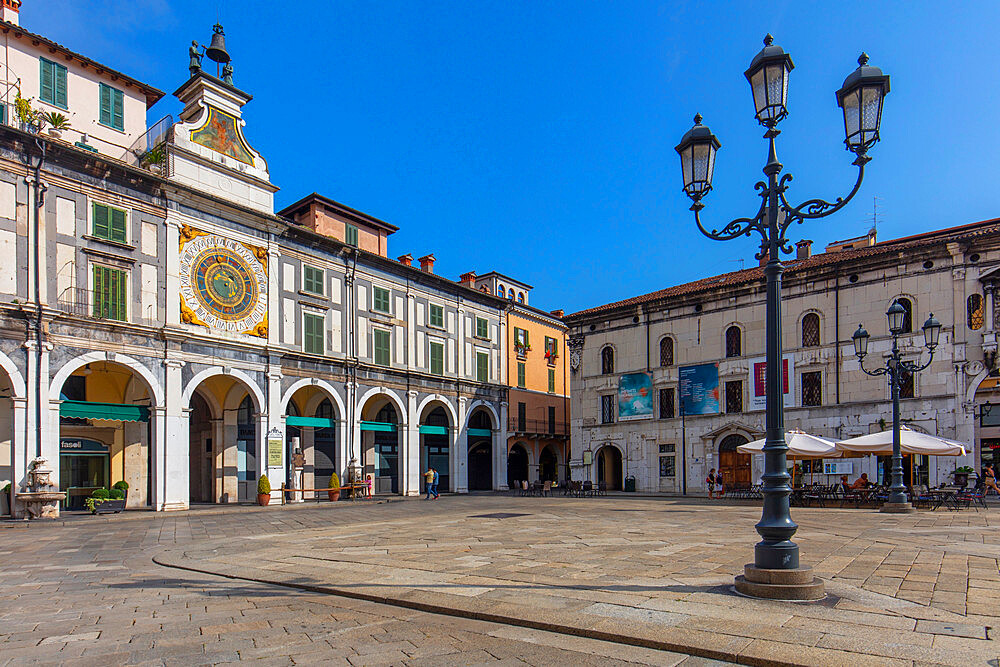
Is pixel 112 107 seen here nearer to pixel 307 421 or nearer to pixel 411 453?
pixel 307 421

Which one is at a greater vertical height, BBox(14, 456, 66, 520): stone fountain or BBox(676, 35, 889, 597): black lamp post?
BBox(676, 35, 889, 597): black lamp post

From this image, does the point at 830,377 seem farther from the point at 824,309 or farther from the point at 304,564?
the point at 304,564

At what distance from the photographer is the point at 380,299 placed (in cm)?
3362

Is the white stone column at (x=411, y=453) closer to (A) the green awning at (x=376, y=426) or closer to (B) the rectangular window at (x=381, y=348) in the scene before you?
(A) the green awning at (x=376, y=426)

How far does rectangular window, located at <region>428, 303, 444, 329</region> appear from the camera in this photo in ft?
121

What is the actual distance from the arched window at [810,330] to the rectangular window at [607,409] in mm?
10687

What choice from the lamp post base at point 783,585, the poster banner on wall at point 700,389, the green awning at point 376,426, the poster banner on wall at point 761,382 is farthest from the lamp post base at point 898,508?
the green awning at point 376,426

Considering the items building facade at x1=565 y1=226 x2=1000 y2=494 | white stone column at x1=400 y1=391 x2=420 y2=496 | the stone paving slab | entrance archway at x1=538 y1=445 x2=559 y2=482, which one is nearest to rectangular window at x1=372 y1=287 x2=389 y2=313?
white stone column at x1=400 y1=391 x2=420 y2=496

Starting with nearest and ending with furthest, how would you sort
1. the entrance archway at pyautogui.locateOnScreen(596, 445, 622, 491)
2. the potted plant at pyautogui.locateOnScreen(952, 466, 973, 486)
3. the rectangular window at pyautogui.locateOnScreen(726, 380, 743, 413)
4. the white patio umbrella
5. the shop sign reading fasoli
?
the white patio umbrella
the shop sign reading fasoli
the potted plant at pyautogui.locateOnScreen(952, 466, 973, 486)
the rectangular window at pyautogui.locateOnScreen(726, 380, 743, 413)
the entrance archway at pyautogui.locateOnScreen(596, 445, 622, 491)

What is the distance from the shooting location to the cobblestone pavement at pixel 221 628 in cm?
566

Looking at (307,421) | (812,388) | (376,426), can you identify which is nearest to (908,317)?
(812,388)

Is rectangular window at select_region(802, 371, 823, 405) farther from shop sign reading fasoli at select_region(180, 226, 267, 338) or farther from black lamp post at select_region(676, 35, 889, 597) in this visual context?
black lamp post at select_region(676, 35, 889, 597)

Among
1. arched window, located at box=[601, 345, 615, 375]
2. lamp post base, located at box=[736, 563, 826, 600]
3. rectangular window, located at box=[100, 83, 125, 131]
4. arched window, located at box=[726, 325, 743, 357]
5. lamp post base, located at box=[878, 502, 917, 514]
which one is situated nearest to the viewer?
lamp post base, located at box=[736, 563, 826, 600]

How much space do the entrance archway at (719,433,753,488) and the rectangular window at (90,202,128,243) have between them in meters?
27.3
